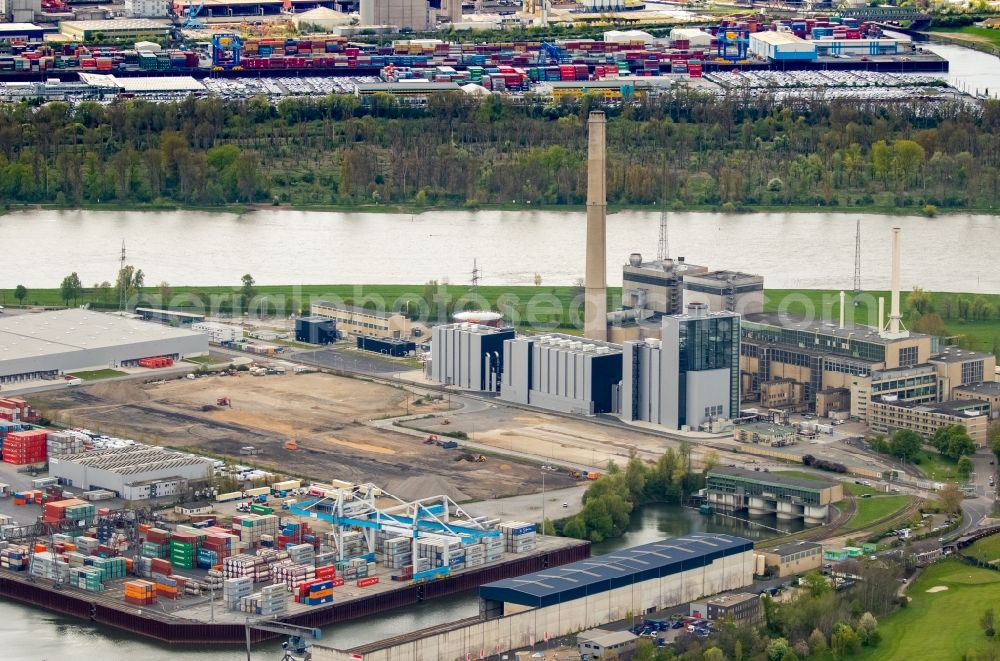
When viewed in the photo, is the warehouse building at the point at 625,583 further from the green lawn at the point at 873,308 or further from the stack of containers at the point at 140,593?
the green lawn at the point at 873,308

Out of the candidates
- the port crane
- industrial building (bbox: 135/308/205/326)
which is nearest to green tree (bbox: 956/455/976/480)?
the port crane

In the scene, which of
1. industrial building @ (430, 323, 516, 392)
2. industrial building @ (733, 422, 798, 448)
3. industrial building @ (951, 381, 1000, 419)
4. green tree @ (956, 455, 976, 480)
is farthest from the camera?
industrial building @ (430, 323, 516, 392)

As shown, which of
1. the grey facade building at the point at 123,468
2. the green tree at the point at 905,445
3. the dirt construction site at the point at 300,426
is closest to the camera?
the grey facade building at the point at 123,468

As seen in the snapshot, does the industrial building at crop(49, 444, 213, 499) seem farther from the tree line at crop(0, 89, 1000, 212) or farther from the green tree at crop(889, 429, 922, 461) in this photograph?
the tree line at crop(0, 89, 1000, 212)

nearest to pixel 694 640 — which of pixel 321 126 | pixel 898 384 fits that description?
pixel 898 384

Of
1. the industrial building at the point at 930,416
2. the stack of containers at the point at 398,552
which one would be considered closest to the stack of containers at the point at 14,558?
the stack of containers at the point at 398,552

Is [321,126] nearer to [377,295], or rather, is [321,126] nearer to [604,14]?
[377,295]
